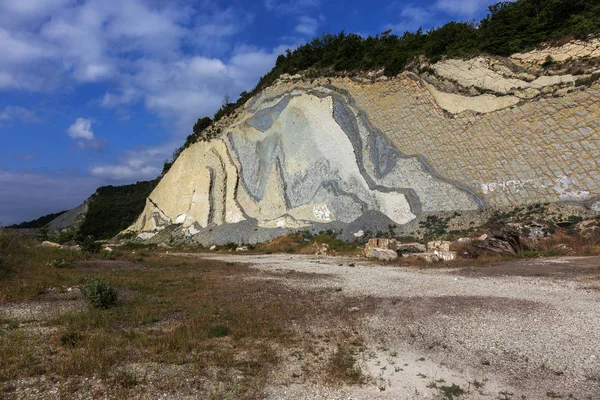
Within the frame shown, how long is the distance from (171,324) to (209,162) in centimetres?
2662

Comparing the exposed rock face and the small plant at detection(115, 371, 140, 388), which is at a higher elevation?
the exposed rock face

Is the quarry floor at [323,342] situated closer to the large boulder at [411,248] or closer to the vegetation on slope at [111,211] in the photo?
the large boulder at [411,248]

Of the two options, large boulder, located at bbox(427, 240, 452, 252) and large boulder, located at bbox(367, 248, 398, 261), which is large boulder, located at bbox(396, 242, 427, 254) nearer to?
large boulder, located at bbox(427, 240, 452, 252)

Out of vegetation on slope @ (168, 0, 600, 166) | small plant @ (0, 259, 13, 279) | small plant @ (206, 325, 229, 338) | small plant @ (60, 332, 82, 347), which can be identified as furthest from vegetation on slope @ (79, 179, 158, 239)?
small plant @ (206, 325, 229, 338)

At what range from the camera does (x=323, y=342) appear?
598 centimetres

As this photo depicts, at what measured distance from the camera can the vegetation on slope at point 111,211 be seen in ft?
140

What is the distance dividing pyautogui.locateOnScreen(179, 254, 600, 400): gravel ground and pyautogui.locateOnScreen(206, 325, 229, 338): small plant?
204cm

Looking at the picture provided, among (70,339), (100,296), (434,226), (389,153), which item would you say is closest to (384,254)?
(434,226)

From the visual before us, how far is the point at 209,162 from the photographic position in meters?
32.1

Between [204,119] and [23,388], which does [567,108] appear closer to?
[23,388]

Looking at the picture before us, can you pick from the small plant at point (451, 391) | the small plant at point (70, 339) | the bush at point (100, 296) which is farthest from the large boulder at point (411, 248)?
the small plant at point (70, 339)

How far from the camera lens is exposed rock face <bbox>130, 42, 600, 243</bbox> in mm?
18688

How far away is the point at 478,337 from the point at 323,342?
2.49 m

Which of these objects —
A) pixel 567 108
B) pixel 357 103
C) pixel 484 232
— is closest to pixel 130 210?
pixel 357 103
